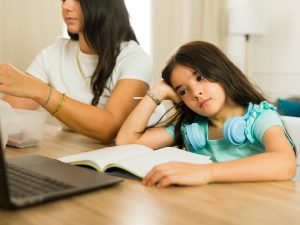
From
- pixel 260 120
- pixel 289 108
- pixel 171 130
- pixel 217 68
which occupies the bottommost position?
pixel 289 108

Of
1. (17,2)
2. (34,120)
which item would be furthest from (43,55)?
(17,2)

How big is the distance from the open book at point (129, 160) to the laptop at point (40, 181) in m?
0.06

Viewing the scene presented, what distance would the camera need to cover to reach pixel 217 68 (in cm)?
125

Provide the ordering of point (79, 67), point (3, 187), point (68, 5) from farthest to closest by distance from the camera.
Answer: point (79, 67) → point (68, 5) → point (3, 187)

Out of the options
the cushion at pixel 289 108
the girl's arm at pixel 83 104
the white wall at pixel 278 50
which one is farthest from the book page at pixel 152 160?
the white wall at pixel 278 50

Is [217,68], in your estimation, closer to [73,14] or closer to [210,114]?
[210,114]

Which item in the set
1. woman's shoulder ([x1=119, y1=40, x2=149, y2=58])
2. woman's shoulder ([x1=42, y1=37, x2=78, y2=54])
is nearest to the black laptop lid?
woman's shoulder ([x1=119, y1=40, x2=149, y2=58])

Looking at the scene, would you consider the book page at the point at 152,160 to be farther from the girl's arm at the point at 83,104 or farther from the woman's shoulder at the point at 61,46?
the woman's shoulder at the point at 61,46

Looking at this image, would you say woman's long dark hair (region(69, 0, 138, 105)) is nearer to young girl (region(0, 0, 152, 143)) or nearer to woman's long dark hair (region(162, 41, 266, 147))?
young girl (region(0, 0, 152, 143))

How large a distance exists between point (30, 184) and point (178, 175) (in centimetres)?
27

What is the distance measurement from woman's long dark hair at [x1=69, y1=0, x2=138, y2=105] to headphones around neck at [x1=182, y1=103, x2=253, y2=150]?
17.6 inches

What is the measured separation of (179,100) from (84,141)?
35 cm

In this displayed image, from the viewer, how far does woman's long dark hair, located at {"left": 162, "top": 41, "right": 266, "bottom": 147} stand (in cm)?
124

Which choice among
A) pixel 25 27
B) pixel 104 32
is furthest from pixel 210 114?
pixel 25 27
